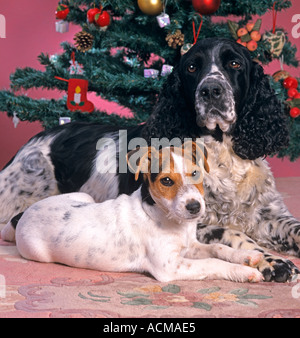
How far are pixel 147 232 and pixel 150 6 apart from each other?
83.0 inches

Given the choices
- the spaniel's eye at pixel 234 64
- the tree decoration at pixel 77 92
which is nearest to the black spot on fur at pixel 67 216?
the spaniel's eye at pixel 234 64

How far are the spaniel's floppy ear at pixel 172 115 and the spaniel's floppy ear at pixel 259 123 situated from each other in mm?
288

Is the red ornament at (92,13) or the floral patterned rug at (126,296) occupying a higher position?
the red ornament at (92,13)

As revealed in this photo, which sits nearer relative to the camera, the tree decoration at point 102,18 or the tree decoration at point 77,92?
the tree decoration at point 102,18

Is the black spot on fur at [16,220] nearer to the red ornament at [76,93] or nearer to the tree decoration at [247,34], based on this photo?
the red ornament at [76,93]

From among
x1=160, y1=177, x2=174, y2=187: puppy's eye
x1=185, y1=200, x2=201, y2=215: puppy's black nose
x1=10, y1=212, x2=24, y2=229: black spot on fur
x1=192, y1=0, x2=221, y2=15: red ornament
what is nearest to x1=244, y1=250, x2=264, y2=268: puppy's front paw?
x1=185, y1=200, x2=201, y2=215: puppy's black nose

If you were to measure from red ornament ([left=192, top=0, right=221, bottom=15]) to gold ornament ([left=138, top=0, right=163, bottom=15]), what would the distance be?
0.27 m

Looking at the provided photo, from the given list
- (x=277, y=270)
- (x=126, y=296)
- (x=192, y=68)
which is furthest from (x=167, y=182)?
(x=192, y=68)

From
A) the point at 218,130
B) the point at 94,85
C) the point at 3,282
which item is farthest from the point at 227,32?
the point at 3,282

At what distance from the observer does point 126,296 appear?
2014 millimetres

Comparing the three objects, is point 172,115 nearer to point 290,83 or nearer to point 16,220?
point 16,220

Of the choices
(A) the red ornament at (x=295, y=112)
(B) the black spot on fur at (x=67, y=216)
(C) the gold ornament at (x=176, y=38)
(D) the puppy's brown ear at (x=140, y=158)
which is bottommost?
(B) the black spot on fur at (x=67, y=216)

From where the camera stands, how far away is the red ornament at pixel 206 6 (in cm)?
370
